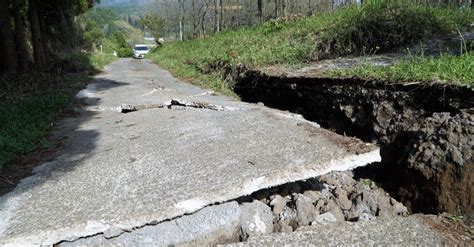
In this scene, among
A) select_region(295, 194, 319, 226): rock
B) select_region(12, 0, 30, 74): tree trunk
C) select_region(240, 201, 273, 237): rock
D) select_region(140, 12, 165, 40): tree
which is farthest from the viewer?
select_region(140, 12, 165, 40): tree

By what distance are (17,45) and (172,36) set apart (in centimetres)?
4046

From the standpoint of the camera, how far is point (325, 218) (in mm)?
2488

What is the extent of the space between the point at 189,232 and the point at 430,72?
7.79 ft

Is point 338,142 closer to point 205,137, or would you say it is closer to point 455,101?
point 455,101

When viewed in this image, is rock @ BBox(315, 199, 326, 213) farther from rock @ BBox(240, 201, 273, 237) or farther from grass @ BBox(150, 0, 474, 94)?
grass @ BBox(150, 0, 474, 94)

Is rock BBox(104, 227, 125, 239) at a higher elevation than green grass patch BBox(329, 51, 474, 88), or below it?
below

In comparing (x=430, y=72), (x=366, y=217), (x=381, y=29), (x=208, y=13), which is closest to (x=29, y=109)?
(x=366, y=217)

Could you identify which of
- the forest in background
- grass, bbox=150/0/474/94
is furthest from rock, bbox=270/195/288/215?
the forest in background

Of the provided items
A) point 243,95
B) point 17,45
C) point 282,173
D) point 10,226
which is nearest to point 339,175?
point 282,173

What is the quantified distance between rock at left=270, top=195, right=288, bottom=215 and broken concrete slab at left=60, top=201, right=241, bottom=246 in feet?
0.92

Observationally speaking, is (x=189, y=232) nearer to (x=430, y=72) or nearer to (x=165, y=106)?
(x=430, y=72)

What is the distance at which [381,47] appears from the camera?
19.7 ft

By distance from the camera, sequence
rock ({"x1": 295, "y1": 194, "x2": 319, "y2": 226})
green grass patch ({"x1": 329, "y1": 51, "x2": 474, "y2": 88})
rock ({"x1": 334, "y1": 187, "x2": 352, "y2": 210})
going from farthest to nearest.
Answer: green grass patch ({"x1": 329, "y1": 51, "x2": 474, "y2": 88}) → rock ({"x1": 334, "y1": 187, "x2": 352, "y2": 210}) → rock ({"x1": 295, "y1": 194, "x2": 319, "y2": 226})

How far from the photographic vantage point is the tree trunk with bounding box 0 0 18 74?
7.89m
